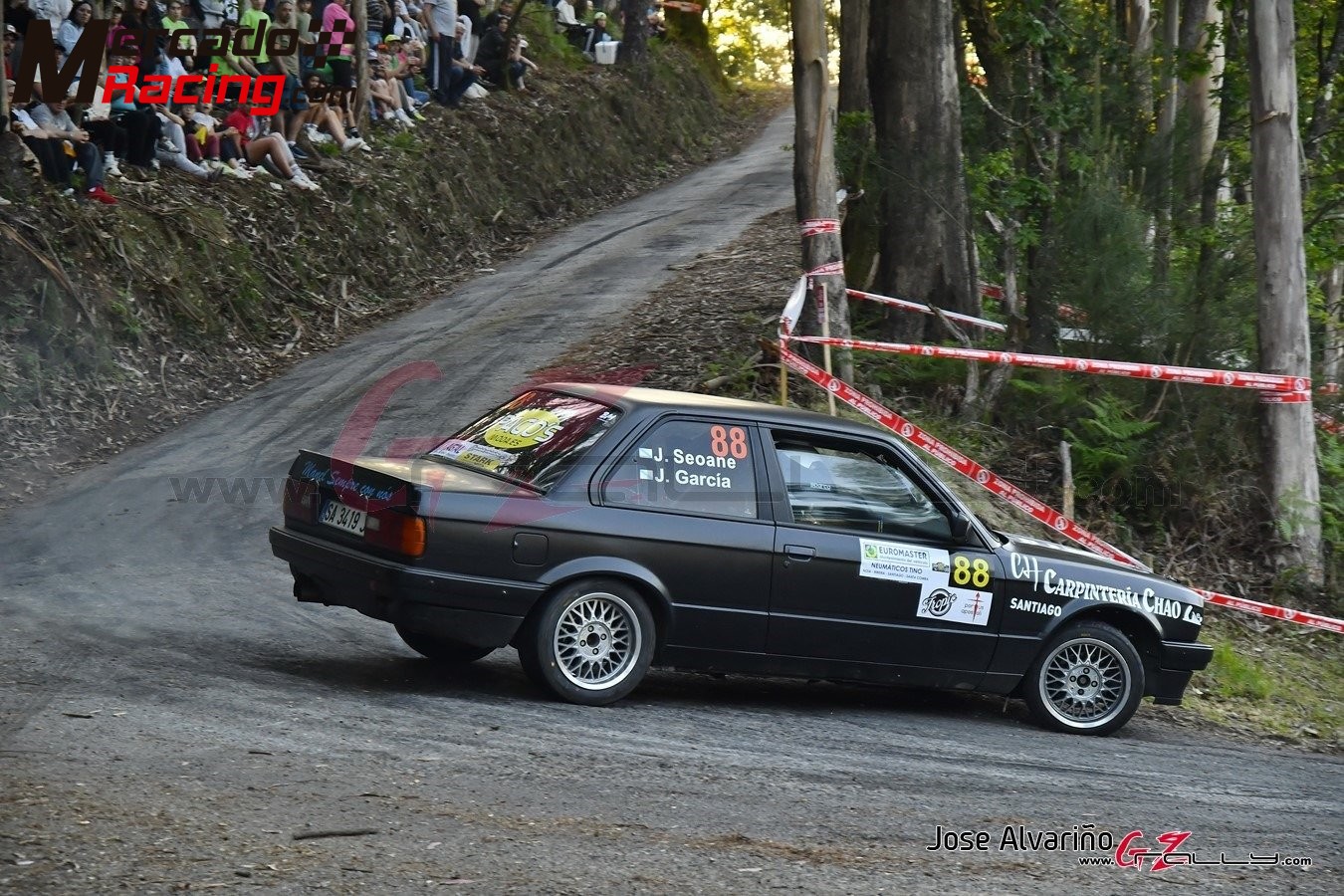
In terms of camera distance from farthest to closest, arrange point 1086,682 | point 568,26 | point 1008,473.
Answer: point 568,26, point 1008,473, point 1086,682

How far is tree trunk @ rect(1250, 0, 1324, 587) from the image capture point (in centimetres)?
1191

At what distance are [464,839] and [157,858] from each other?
3.20 ft

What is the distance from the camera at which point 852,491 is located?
731 centimetres

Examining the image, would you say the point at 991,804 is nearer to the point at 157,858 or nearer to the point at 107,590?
the point at 157,858

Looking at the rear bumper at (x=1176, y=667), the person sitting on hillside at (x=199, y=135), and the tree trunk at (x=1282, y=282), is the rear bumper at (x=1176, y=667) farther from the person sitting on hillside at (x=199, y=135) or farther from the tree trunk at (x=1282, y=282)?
the person sitting on hillside at (x=199, y=135)

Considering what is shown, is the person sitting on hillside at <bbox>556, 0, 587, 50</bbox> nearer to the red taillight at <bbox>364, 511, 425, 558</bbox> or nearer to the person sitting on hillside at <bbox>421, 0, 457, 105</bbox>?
the person sitting on hillside at <bbox>421, 0, 457, 105</bbox>

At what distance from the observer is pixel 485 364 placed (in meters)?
14.8

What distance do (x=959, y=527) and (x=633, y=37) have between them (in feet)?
90.7

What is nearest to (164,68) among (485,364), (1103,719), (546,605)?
(485,364)

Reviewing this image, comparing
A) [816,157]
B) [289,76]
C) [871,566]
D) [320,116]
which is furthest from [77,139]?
[871,566]

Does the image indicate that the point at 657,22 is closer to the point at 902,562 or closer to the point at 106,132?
the point at 106,132

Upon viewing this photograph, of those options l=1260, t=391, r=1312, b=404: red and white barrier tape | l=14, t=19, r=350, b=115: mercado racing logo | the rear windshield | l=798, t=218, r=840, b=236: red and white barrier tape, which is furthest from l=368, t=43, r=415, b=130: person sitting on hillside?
the rear windshield

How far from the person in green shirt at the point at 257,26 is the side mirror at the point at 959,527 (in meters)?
13.0

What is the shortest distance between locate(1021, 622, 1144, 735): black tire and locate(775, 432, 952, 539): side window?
102cm
